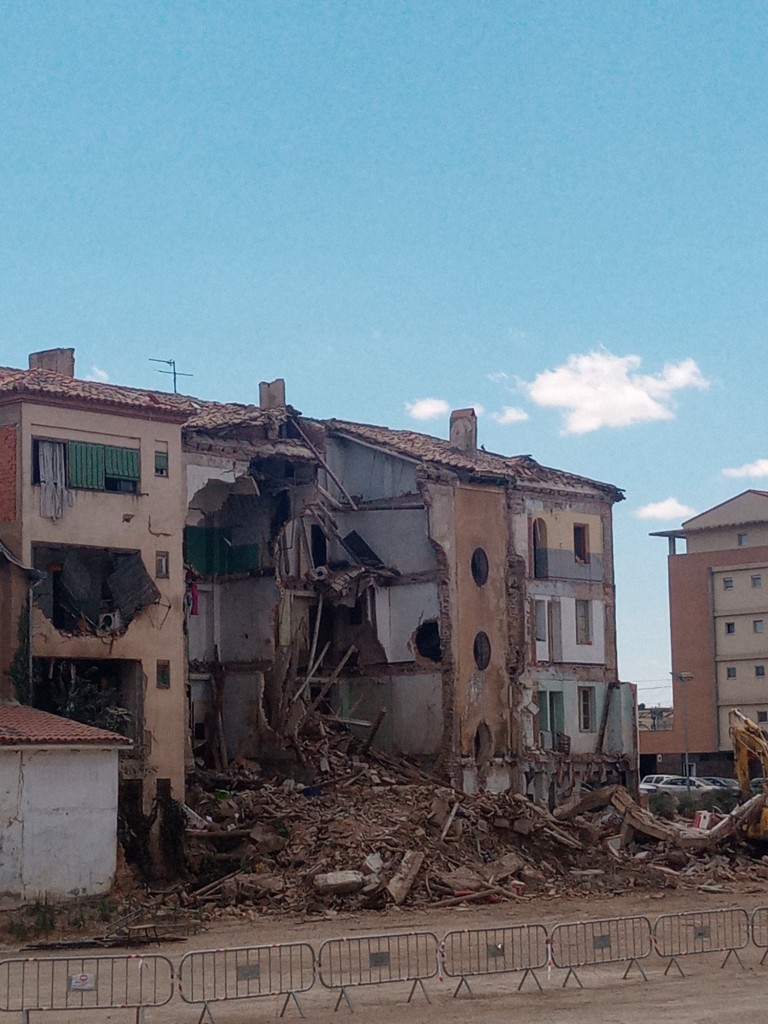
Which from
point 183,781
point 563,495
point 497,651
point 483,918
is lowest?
point 483,918

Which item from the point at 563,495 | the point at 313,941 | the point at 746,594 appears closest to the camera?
the point at 313,941

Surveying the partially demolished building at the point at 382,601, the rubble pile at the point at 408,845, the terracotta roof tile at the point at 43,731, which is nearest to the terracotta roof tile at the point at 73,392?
the partially demolished building at the point at 382,601

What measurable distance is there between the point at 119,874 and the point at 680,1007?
657 inches

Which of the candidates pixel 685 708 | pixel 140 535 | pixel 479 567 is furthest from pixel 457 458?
pixel 685 708

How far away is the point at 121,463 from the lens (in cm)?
4075

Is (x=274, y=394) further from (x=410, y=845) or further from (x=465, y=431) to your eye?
(x=410, y=845)

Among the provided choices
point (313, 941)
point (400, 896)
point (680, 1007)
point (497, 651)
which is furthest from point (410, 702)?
point (680, 1007)

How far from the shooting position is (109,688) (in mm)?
40562

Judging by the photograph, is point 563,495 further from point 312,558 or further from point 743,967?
point 743,967

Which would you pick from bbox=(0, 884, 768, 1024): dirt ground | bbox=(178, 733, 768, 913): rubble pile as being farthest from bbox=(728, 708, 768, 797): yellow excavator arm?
bbox=(0, 884, 768, 1024): dirt ground

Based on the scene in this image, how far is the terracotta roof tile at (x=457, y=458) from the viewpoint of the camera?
5031 cm

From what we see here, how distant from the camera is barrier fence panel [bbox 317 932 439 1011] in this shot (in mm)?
23281

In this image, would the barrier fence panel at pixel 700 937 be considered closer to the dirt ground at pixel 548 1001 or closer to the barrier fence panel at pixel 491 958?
the dirt ground at pixel 548 1001

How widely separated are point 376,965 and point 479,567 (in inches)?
1077
